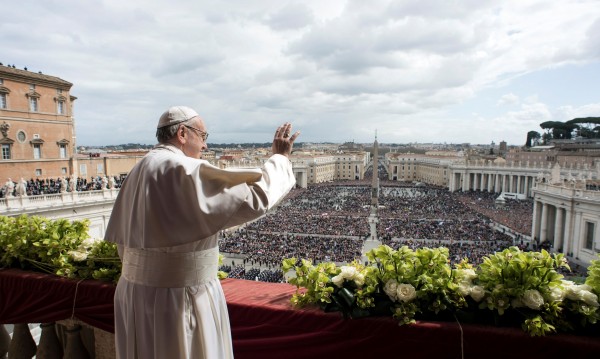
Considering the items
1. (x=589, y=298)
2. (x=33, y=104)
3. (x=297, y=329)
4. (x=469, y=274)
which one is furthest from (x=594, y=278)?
(x=33, y=104)

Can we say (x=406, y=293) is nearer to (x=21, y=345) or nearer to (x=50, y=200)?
(x=21, y=345)

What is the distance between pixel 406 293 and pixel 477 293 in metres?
0.48

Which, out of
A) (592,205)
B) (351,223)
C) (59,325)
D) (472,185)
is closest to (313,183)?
(472,185)

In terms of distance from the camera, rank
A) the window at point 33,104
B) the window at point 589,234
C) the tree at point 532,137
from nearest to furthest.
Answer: the window at point 33,104 → the window at point 589,234 → the tree at point 532,137

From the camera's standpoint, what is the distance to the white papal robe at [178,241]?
1.90m

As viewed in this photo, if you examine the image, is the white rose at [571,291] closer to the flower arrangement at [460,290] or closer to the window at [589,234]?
the flower arrangement at [460,290]

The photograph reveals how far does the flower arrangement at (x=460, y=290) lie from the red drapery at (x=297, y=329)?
10cm

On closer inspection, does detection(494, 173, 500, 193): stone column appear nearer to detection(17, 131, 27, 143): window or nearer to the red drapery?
detection(17, 131, 27, 143): window

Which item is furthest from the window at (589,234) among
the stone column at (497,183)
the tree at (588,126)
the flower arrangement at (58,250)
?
the tree at (588,126)

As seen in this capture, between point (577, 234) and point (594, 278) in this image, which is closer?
point (594, 278)

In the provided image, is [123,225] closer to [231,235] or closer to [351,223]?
[231,235]

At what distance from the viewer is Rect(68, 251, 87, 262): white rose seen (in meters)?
3.70

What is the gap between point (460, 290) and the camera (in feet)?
8.58

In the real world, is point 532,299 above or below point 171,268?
below
